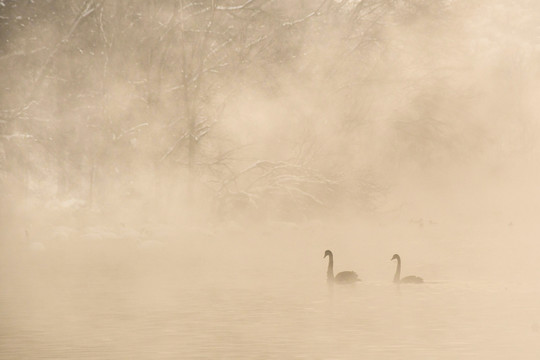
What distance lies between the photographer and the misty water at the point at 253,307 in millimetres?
12008

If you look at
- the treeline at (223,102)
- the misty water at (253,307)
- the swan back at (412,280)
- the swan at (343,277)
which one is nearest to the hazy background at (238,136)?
the treeline at (223,102)

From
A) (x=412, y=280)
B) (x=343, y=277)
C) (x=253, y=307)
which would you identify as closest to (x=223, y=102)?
(x=343, y=277)

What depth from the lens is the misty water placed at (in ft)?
39.4

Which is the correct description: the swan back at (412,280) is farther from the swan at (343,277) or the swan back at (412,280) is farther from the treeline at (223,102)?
the treeline at (223,102)

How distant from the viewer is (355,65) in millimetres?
33656

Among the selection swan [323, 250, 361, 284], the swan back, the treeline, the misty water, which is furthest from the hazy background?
the swan back

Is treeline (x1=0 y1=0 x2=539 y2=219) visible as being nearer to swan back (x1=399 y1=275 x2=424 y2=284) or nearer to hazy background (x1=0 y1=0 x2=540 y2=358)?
hazy background (x1=0 y1=0 x2=540 y2=358)

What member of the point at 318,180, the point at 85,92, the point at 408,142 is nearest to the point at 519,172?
the point at 408,142

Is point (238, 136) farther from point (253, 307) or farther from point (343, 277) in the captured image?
point (253, 307)

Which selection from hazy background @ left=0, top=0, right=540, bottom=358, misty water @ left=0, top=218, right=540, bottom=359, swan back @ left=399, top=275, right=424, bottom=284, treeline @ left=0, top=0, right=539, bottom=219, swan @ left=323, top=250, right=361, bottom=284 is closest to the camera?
misty water @ left=0, top=218, right=540, bottom=359

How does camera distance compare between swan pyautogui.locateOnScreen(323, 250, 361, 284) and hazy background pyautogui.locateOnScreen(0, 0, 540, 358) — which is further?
hazy background pyautogui.locateOnScreen(0, 0, 540, 358)

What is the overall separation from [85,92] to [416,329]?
18820 mm

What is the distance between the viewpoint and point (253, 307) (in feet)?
50.4

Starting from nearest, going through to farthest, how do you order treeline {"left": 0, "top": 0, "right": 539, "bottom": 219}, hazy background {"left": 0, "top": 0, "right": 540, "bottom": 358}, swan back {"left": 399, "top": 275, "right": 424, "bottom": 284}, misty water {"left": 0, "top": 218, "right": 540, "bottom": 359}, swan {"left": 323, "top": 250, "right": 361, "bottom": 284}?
misty water {"left": 0, "top": 218, "right": 540, "bottom": 359}
swan {"left": 323, "top": 250, "right": 361, "bottom": 284}
swan back {"left": 399, "top": 275, "right": 424, "bottom": 284}
hazy background {"left": 0, "top": 0, "right": 540, "bottom": 358}
treeline {"left": 0, "top": 0, "right": 539, "bottom": 219}
